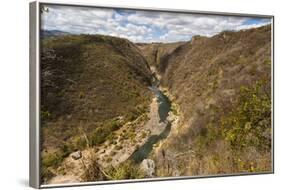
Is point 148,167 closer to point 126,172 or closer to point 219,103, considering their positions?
point 126,172

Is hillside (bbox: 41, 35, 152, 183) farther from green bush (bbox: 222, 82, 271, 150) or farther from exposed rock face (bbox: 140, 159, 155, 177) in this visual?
green bush (bbox: 222, 82, 271, 150)

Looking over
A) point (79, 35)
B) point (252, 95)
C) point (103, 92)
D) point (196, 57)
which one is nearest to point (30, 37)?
point (79, 35)

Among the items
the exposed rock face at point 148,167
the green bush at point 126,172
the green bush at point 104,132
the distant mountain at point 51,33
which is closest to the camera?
the distant mountain at point 51,33

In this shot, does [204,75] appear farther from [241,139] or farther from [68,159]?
[68,159]

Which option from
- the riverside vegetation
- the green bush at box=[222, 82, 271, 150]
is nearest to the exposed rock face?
the riverside vegetation

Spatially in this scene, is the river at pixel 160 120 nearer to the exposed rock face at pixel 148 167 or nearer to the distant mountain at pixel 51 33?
Answer: the exposed rock face at pixel 148 167

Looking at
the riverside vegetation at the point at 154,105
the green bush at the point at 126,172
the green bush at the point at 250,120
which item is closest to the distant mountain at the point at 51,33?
the riverside vegetation at the point at 154,105
